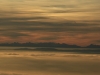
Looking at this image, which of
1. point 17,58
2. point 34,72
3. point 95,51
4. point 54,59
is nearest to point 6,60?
point 17,58

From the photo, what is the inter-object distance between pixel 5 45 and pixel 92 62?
8670 mm

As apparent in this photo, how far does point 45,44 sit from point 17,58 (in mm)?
5413

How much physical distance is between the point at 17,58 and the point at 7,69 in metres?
3.11

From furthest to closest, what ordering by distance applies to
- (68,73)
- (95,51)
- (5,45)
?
(5,45) → (95,51) → (68,73)

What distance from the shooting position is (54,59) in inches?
651

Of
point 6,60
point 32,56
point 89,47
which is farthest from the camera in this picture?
point 89,47

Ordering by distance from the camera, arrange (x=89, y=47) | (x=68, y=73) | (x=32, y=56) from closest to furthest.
A: (x=68, y=73)
(x=32, y=56)
(x=89, y=47)

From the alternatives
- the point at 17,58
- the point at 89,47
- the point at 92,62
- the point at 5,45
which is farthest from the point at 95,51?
the point at 5,45

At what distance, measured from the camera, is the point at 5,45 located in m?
22.5

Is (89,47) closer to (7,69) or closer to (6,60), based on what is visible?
(6,60)

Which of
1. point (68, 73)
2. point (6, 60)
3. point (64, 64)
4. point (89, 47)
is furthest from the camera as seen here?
point (89, 47)

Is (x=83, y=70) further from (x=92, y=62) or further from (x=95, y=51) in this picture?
(x=95, y=51)

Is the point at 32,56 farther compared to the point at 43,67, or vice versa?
the point at 32,56

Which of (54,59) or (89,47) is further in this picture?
(89,47)
